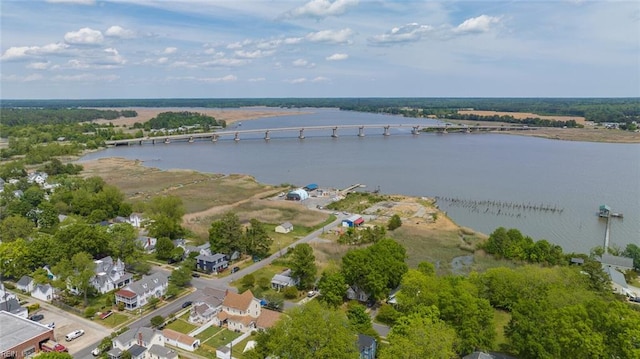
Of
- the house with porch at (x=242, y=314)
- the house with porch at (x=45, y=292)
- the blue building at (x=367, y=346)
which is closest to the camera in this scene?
the blue building at (x=367, y=346)

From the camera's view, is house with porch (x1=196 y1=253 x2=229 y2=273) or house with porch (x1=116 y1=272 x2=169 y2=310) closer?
house with porch (x1=116 y1=272 x2=169 y2=310)

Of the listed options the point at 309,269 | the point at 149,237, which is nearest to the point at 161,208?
the point at 149,237

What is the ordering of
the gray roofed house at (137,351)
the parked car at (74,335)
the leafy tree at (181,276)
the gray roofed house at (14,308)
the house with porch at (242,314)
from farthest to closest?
Result: the leafy tree at (181,276) → the gray roofed house at (14,308) → the house with porch at (242,314) → the parked car at (74,335) → the gray roofed house at (137,351)

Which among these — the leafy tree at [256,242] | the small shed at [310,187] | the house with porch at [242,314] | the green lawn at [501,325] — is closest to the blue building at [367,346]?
the house with porch at [242,314]

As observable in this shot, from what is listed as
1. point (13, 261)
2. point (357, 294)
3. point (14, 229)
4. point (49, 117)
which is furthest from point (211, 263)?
point (49, 117)

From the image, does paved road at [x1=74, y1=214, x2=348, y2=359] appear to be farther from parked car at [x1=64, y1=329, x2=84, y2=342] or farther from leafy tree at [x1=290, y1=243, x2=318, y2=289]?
leafy tree at [x1=290, y1=243, x2=318, y2=289]

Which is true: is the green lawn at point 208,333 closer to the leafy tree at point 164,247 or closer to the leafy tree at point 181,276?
the leafy tree at point 181,276

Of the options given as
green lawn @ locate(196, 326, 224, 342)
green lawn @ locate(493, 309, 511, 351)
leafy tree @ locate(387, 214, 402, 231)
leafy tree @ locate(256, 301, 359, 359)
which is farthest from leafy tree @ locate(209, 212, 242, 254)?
green lawn @ locate(493, 309, 511, 351)

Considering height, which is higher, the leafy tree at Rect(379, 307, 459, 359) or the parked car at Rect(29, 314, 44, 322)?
the leafy tree at Rect(379, 307, 459, 359)
